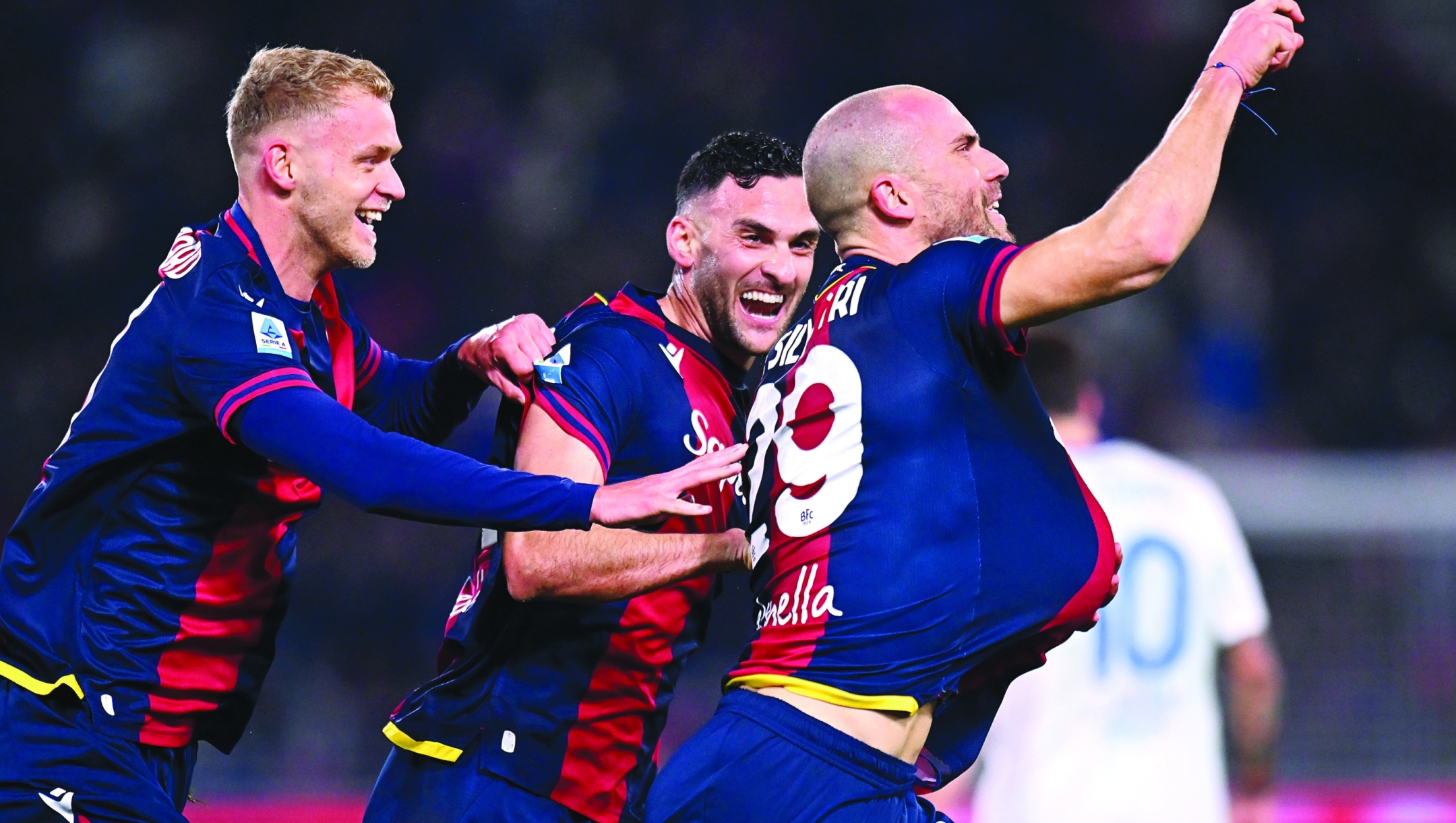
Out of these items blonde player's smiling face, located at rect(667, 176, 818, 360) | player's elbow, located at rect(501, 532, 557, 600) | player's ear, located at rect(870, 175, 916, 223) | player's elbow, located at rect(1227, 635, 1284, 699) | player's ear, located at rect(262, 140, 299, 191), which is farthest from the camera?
player's elbow, located at rect(1227, 635, 1284, 699)

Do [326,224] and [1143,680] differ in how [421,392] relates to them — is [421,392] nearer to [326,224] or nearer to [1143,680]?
[326,224]

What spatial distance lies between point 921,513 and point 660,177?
9.37m

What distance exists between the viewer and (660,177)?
1192 cm

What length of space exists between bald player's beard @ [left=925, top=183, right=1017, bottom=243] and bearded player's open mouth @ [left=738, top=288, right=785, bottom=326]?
89 centimetres

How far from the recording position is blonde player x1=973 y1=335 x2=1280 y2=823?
4898mm

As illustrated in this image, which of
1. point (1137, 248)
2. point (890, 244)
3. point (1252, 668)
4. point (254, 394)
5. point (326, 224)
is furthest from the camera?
point (1252, 668)

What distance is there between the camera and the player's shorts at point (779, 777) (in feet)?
9.02

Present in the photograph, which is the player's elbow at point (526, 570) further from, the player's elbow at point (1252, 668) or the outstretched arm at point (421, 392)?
the player's elbow at point (1252, 668)

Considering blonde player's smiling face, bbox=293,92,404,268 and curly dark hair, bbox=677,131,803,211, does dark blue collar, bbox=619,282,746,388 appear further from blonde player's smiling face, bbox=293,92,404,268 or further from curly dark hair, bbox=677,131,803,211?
blonde player's smiling face, bbox=293,92,404,268

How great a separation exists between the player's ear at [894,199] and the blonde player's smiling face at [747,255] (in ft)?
2.63

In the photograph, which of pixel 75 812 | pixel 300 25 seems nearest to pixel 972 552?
pixel 75 812

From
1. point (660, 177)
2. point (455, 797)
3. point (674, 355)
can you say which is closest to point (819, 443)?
point (674, 355)

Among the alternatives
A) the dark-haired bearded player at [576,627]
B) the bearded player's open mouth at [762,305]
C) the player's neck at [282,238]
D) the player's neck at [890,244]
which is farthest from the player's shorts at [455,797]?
the player's neck at [890,244]

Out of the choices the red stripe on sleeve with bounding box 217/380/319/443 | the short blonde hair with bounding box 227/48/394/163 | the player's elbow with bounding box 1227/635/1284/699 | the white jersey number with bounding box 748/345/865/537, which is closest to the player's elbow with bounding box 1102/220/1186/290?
the white jersey number with bounding box 748/345/865/537
